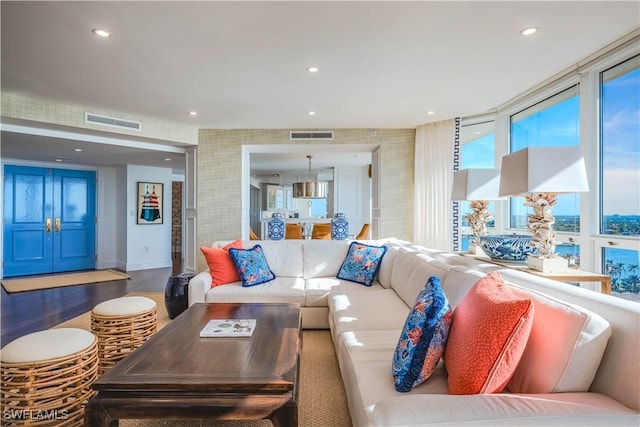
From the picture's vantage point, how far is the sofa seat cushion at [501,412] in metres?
0.83

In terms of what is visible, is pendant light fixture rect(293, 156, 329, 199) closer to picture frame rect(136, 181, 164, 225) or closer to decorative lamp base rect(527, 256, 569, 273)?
picture frame rect(136, 181, 164, 225)

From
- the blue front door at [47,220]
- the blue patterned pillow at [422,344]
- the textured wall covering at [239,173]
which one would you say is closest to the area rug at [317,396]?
the blue patterned pillow at [422,344]

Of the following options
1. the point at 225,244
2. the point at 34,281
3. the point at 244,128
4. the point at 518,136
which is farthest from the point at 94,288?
the point at 518,136

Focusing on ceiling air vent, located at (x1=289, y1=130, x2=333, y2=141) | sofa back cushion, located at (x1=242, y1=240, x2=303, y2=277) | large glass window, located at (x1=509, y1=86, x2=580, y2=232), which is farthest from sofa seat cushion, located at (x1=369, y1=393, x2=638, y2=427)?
ceiling air vent, located at (x1=289, y1=130, x2=333, y2=141)

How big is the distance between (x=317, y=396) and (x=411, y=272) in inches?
45.2

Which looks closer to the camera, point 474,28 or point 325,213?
point 474,28

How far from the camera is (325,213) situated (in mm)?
9875

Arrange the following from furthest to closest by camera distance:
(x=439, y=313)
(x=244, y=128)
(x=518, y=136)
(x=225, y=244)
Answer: (x=244, y=128) → (x=518, y=136) → (x=225, y=244) → (x=439, y=313)

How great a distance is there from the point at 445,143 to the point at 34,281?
7.04m

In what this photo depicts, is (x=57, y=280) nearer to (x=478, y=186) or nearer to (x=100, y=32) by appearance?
(x=100, y=32)

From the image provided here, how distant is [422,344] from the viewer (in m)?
1.24

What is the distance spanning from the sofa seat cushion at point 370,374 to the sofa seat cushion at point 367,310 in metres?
0.08

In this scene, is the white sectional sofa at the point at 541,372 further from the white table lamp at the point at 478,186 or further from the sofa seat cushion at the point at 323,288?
the sofa seat cushion at the point at 323,288

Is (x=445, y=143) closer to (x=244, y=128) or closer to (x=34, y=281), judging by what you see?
(x=244, y=128)
